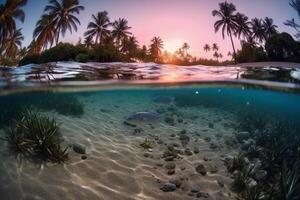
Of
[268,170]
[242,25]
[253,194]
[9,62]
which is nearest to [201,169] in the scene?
[253,194]

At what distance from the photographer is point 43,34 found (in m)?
10.7

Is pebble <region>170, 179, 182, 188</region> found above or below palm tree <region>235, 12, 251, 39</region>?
below

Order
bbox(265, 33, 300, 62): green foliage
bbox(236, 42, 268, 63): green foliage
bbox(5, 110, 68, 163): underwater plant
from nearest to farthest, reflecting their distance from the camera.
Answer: bbox(5, 110, 68, 163): underwater plant → bbox(265, 33, 300, 62): green foliage → bbox(236, 42, 268, 63): green foliage

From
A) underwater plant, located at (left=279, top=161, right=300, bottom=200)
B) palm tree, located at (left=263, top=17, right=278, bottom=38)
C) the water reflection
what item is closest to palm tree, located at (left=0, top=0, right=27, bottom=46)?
the water reflection

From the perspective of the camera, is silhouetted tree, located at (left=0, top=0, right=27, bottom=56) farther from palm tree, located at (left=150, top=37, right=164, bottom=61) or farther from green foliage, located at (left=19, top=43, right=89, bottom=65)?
palm tree, located at (left=150, top=37, right=164, bottom=61)

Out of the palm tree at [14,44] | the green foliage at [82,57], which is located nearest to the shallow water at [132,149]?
the green foliage at [82,57]

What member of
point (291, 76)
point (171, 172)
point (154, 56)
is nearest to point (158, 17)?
point (154, 56)

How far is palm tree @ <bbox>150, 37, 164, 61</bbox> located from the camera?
1009cm

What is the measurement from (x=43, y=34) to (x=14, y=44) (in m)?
2.17

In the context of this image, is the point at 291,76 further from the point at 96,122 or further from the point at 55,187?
the point at 55,187

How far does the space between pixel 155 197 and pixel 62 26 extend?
7.70 meters

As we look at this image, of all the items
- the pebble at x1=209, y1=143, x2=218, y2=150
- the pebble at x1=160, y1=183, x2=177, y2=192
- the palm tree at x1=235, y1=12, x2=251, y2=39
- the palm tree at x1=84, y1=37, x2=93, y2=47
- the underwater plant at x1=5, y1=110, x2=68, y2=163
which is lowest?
the pebble at x1=160, y1=183, x2=177, y2=192

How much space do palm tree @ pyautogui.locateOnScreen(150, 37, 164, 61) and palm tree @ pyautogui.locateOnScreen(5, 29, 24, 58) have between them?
5.34 m

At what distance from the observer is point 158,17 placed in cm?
945
